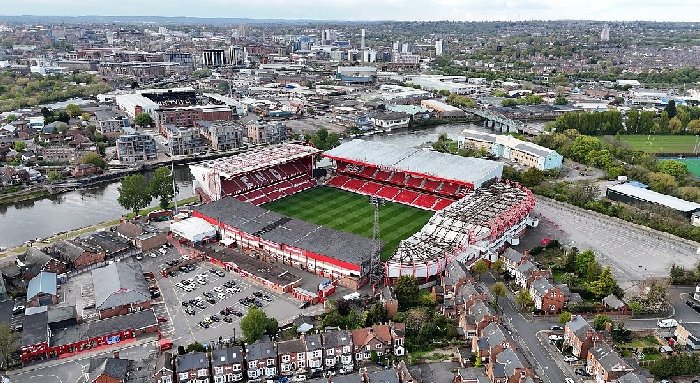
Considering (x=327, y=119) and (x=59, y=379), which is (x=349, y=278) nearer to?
(x=59, y=379)

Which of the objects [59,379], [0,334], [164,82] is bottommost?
[59,379]

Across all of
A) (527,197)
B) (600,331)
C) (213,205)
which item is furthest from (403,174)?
(600,331)

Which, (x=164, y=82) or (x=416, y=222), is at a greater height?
(x=164, y=82)

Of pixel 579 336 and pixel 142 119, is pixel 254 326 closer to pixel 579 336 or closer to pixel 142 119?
pixel 579 336

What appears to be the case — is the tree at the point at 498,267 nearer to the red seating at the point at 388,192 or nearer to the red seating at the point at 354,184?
the red seating at the point at 388,192

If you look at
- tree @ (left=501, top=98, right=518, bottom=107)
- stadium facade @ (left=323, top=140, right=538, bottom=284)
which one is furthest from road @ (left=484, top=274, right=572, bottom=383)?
tree @ (left=501, top=98, right=518, bottom=107)

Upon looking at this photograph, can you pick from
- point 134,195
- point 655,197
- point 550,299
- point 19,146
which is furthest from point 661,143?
point 19,146
